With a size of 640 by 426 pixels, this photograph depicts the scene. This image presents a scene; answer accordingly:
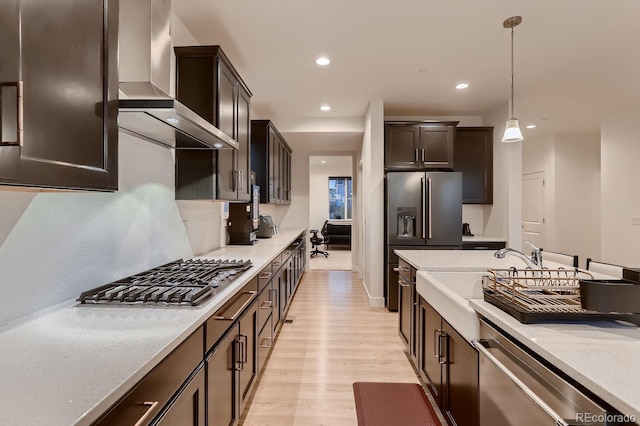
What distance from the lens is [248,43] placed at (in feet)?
9.39

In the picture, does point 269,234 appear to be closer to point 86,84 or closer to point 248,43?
point 248,43

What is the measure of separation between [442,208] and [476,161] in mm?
1150

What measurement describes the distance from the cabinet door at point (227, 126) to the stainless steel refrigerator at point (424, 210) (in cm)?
219

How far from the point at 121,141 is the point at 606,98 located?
18.8 feet

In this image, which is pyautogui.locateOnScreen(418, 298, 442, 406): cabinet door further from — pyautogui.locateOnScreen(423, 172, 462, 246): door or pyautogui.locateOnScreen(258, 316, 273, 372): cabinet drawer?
pyautogui.locateOnScreen(423, 172, 462, 246): door

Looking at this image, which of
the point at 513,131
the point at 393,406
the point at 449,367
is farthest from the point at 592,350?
the point at 513,131

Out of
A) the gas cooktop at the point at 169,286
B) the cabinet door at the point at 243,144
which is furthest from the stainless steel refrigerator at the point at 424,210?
the gas cooktop at the point at 169,286

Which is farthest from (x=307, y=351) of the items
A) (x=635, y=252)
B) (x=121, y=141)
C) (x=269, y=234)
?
(x=635, y=252)

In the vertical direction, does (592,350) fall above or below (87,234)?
below

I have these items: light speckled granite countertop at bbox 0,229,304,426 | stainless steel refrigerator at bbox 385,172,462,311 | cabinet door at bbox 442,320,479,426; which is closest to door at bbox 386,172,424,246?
stainless steel refrigerator at bbox 385,172,462,311

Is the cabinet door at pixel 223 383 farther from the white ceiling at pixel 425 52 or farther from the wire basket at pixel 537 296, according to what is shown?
the white ceiling at pixel 425 52

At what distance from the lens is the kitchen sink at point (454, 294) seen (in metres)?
1.38

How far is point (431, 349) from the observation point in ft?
6.51

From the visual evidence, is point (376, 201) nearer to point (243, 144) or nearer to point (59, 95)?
point (243, 144)
